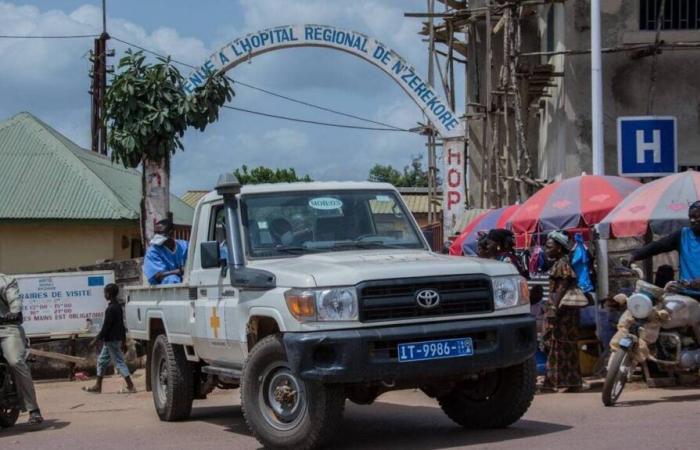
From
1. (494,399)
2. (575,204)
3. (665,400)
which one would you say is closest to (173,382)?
(494,399)

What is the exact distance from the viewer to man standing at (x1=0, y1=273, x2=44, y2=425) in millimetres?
11000

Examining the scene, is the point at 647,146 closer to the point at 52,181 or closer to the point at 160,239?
the point at 160,239

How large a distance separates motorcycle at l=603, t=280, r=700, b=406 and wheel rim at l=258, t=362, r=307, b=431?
3.44 metres

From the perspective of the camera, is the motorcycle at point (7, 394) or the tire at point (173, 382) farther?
the motorcycle at point (7, 394)

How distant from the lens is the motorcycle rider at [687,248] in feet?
34.8

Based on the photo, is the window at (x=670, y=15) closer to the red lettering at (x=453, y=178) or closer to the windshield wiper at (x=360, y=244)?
the red lettering at (x=453, y=178)

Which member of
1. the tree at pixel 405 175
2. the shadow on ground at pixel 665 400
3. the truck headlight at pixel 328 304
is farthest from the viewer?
the tree at pixel 405 175

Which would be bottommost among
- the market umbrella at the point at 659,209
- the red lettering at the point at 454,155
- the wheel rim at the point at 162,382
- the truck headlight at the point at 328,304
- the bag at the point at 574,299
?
the wheel rim at the point at 162,382

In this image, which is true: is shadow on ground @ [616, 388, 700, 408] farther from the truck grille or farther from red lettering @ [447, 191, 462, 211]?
red lettering @ [447, 191, 462, 211]

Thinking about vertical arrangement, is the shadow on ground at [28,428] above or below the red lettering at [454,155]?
below

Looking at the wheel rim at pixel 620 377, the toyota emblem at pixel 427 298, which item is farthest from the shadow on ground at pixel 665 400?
the toyota emblem at pixel 427 298

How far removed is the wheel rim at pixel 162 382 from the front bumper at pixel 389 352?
349 centimetres

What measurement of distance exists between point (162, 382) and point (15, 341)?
1.51 metres

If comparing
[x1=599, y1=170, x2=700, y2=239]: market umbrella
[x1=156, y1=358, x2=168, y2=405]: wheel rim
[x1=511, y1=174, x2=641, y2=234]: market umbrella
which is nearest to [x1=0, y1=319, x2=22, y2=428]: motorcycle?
[x1=156, y1=358, x2=168, y2=405]: wheel rim
